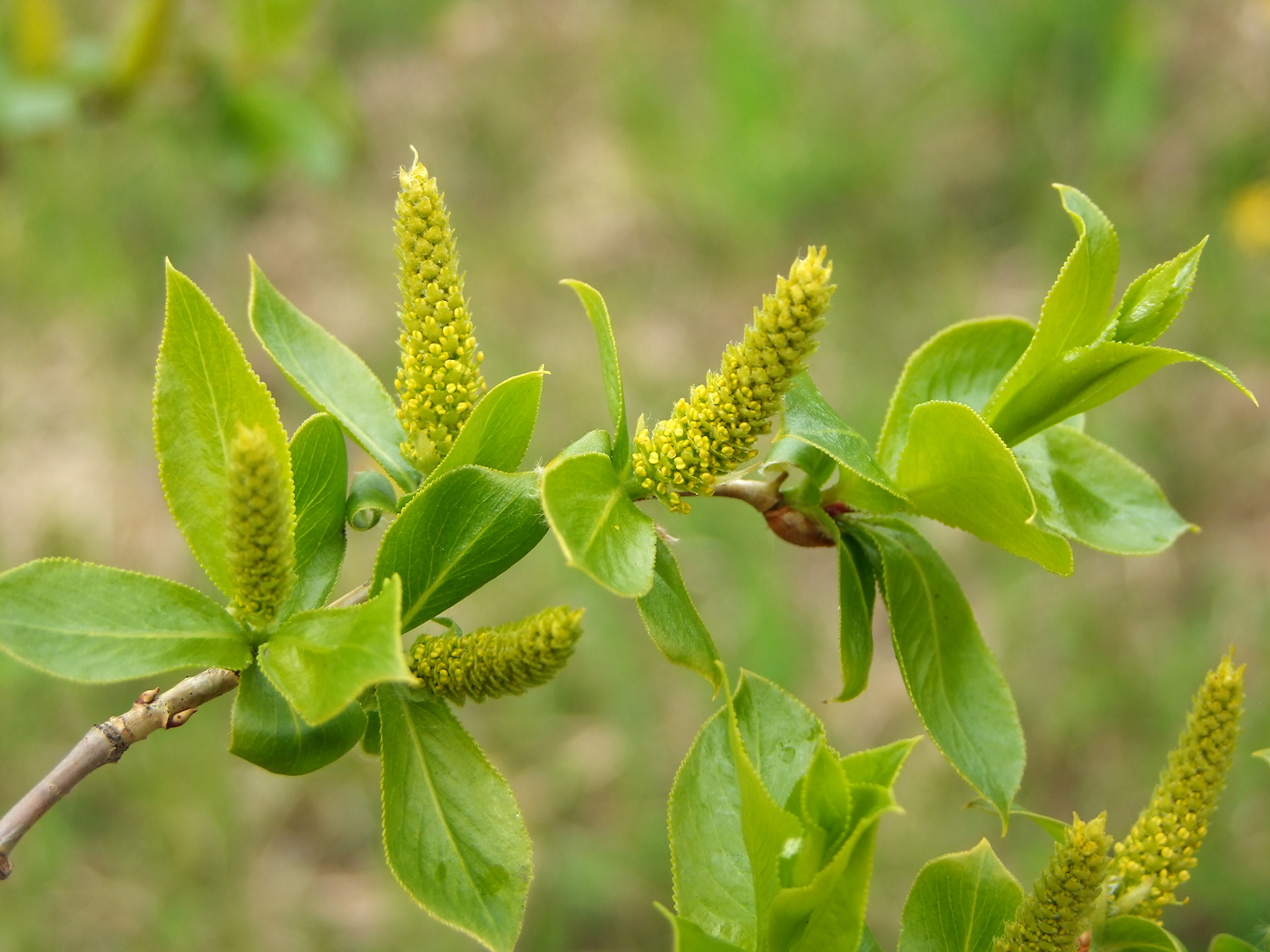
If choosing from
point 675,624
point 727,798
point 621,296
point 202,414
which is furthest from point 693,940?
point 621,296

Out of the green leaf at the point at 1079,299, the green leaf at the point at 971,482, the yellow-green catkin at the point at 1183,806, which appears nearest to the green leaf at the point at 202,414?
the green leaf at the point at 971,482

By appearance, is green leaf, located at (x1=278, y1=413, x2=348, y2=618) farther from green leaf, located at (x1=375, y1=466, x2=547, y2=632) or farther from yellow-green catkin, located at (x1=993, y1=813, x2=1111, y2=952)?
yellow-green catkin, located at (x1=993, y1=813, x2=1111, y2=952)

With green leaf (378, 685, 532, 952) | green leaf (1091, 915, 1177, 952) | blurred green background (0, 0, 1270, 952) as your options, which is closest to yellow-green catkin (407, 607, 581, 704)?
green leaf (378, 685, 532, 952)

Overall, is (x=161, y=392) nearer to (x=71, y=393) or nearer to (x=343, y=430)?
(x=343, y=430)

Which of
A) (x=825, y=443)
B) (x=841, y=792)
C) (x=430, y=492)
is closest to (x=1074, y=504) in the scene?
(x=825, y=443)

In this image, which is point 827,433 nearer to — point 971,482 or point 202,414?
point 971,482

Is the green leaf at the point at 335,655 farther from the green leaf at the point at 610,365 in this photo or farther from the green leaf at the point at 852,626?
the green leaf at the point at 852,626
